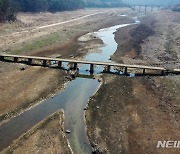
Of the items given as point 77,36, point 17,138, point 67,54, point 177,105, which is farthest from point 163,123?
point 77,36

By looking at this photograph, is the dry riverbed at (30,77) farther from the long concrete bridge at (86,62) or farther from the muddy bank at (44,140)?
the muddy bank at (44,140)

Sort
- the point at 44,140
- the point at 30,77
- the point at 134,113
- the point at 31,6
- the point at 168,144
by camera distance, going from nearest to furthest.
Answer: the point at 44,140 → the point at 168,144 → the point at 134,113 → the point at 30,77 → the point at 31,6

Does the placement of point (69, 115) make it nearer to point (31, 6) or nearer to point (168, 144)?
point (168, 144)

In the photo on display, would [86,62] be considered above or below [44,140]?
→ above

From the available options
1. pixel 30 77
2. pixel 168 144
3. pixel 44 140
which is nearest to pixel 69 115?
pixel 44 140

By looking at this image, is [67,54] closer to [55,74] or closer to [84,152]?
[55,74]

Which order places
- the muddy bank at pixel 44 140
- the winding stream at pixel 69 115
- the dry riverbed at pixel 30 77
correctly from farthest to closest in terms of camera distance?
1. the dry riverbed at pixel 30 77
2. the winding stream at pixel 69 115
3. the muddy bank at pixel 44 140

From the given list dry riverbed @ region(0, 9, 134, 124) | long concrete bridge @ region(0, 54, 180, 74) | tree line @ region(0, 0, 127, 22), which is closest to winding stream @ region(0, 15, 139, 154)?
dry riverbed @ region(0, 9, 134, 124)

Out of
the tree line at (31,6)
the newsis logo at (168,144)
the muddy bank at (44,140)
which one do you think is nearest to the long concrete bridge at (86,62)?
the muddy bank at (44,140)
